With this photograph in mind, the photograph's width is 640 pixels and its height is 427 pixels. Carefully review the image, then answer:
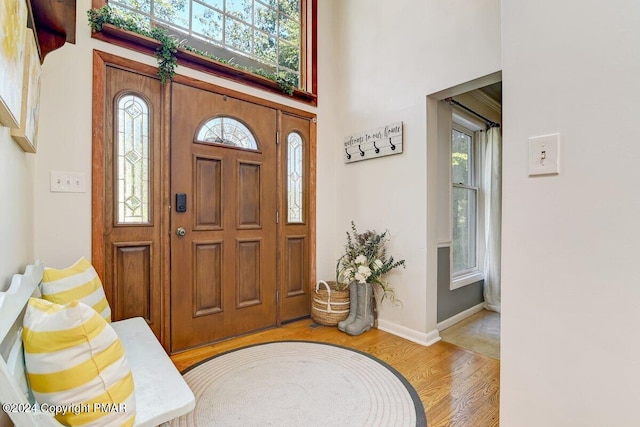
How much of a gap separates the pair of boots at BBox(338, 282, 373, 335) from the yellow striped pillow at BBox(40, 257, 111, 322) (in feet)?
5.80

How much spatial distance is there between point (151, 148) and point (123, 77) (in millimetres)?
482

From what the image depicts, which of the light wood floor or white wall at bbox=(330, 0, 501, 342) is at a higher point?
white wall at bbox=(330, 0, 501, 342)

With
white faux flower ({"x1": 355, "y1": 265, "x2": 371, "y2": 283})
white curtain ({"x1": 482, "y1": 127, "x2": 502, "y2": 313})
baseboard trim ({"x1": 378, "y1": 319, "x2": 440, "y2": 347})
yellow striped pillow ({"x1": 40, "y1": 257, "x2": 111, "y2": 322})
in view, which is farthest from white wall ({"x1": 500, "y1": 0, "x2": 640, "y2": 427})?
white curtain ({"x1": 482, "y1": 127, "x2": 502, "y2": 313})

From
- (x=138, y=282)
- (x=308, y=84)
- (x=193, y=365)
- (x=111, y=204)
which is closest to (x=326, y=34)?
(x=308, y=84)

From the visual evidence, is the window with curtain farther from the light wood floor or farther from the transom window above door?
the transom window above door

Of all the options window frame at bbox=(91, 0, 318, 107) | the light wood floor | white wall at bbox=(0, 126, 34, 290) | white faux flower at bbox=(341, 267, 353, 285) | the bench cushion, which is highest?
window frame at bbox=(91, 0, 318, 107)

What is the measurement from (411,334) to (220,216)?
183 cm

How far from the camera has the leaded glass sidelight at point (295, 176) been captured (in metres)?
2.87

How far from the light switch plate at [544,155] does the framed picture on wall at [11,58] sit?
159cm

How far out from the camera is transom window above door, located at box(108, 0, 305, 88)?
2294 mm

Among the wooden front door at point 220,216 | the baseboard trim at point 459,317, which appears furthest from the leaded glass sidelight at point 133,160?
the baseboard trim at point 459,317

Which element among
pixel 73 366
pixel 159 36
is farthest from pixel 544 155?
pixel 159 36

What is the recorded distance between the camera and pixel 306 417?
4.94 ft

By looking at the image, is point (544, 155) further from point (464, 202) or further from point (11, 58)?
point (464, 202)
